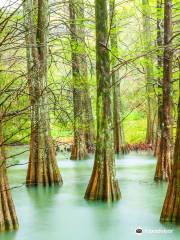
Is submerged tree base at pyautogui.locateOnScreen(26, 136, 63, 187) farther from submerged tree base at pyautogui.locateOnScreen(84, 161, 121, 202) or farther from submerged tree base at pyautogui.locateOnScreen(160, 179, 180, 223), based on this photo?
submerged tree base at pyautogui.locateOnScreen(160, 179, 180, 223)

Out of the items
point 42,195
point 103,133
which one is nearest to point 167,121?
point 103,133

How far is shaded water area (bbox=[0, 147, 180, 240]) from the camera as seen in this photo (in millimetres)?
7742

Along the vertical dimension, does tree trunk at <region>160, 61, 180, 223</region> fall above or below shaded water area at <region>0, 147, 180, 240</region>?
above

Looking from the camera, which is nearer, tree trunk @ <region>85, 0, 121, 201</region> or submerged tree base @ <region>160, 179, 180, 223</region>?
submerged tree base @ <region>160, 179, 180, 223</region>

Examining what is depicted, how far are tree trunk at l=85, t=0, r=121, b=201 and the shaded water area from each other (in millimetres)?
272

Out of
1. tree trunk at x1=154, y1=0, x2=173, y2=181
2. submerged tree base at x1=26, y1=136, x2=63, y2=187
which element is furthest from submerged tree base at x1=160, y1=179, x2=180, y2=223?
submerged tree base at x1=26, y1=136, x2=63, y2=187

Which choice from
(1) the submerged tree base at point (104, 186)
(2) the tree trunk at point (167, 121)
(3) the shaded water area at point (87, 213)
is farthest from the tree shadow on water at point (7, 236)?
(2) the tree trunk at point (167, 121)

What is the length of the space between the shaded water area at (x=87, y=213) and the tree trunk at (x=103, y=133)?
272 millimetres

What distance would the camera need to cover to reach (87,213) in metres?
9.28

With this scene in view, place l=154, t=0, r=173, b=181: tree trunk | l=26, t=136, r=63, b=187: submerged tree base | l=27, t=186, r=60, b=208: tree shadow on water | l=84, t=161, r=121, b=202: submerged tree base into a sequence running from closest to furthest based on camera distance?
1. l=84, t=161, r=121, b=202: submerged tree base
2. l=27, t=186, r=60, b=208: tree shadow on water
3. l=154, t=0, r=173, b=181: tree trunk
4. l=26, t=136, r=63, b=187: submerged tree base

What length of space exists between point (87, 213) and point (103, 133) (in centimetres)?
162

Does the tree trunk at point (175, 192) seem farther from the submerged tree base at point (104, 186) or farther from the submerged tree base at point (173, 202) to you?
the submerged tree base at point (104, 186)

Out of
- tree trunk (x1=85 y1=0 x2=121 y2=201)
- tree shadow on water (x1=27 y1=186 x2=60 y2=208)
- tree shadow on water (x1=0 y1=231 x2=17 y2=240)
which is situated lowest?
tree shadow on water (x1=0 y1=231 x2=17 y2=240)

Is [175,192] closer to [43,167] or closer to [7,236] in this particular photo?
[7,236]
